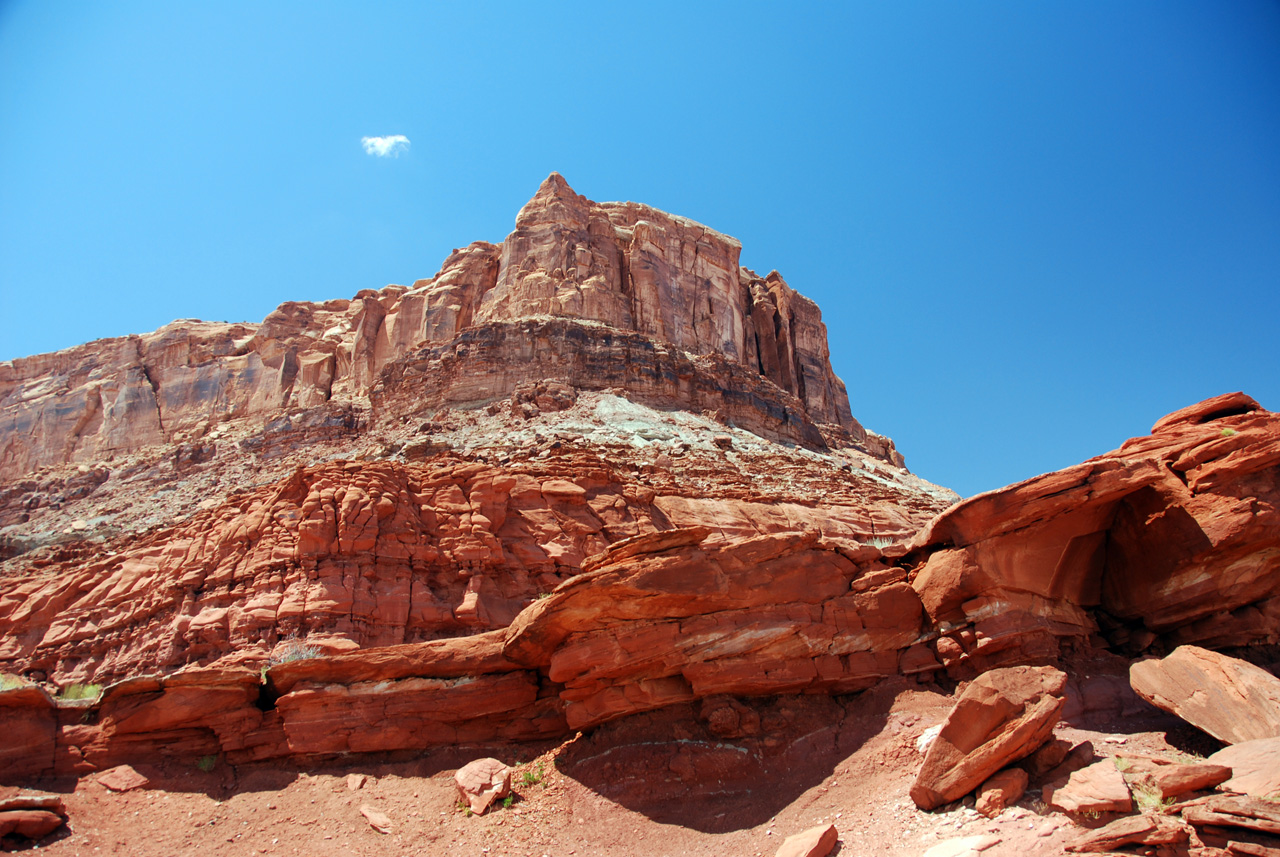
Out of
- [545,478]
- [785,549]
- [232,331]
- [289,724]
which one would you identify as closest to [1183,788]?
[785,549]

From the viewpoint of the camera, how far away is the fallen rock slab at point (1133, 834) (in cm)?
679

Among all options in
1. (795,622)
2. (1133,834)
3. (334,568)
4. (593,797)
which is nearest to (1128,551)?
(795,622)

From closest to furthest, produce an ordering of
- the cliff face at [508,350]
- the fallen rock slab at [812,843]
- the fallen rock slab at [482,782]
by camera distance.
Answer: the fallen rock slab at [812,843]
the fallen rock slab at [482,782]
the cliff face at [508,350]

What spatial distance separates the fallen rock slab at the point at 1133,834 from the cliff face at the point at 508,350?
36.1m

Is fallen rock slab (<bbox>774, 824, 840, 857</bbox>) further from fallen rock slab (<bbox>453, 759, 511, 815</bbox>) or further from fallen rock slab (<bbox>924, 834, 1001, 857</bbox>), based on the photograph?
fallen rock slab (<bbox>453, 759, 511, 815</bbox>)

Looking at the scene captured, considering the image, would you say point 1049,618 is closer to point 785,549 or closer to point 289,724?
point 785,549

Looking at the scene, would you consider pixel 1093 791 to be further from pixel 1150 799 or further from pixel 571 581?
pixel 571 581

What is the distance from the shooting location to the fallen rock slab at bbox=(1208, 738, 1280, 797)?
7160 millimetres

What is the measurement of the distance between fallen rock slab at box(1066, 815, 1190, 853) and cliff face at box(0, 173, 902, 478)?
3611cm

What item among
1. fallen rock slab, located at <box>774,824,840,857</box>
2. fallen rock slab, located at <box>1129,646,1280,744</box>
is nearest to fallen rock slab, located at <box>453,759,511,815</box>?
fallen rock slab, located at <box>774,824,840,857</box>

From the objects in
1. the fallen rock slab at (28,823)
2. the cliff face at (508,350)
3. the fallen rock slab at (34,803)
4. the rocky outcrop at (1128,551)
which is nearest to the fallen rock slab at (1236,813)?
the rocky outcrop at (1128,551)

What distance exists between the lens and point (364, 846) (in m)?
10.5

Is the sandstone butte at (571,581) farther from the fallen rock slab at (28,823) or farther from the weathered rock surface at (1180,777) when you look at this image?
the weathered rock surface at (1180,777)

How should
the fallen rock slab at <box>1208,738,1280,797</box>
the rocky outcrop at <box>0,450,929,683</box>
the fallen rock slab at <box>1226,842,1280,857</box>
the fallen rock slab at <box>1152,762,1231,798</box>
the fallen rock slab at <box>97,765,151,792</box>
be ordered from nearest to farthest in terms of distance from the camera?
the fallen rock slab at <box>1226,842,1280,857</box>
the fallen rock slab at <box>1208,738,1280,797</box>
the fallen rock slab at <box>1152,762,1231,798</box>
the fallen rock slab at <box>97,765,151,792</box>
the rocky outcrop at <box>0,450,929,683</box>
